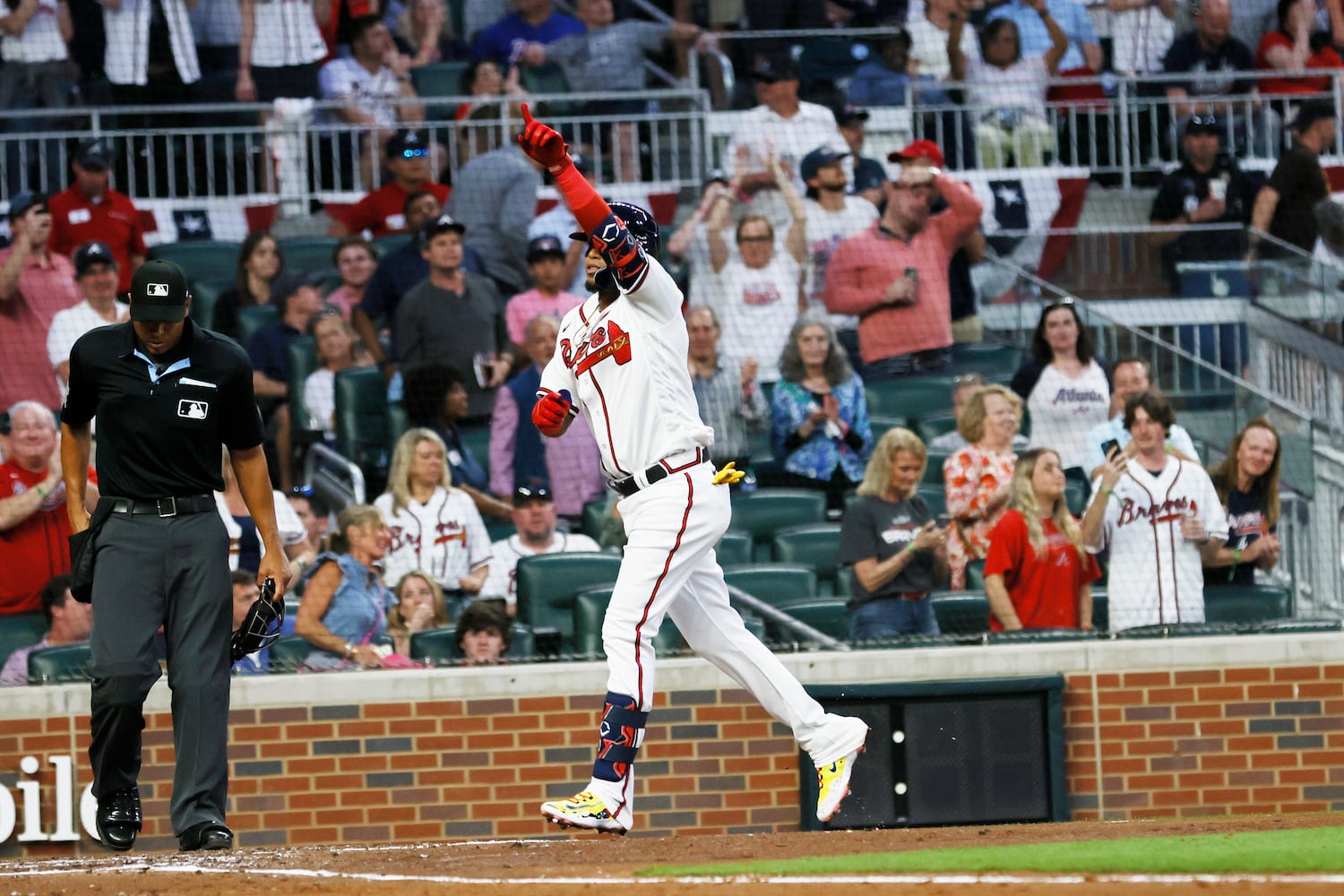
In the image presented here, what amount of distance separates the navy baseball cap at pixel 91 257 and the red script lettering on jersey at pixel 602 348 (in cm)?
466

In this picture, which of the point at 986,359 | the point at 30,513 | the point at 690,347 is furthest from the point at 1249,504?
the point at 30,513

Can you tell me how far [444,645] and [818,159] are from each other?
414 cm

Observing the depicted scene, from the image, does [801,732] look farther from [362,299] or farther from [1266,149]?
[1266,149]

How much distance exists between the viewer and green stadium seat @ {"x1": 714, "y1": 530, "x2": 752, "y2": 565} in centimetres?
832

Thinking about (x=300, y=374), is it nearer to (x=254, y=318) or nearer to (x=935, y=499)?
(x=254, y=318)

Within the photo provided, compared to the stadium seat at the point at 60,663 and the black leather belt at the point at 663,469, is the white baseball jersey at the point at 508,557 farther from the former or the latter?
the black leather belt at the point at 663,469

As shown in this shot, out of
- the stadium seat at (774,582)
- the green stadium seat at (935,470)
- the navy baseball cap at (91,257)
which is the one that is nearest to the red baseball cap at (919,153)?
the green stadium seat at (935,470)

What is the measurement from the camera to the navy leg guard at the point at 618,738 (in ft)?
16.2

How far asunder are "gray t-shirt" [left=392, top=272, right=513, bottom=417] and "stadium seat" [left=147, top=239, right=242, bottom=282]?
5.18 ft

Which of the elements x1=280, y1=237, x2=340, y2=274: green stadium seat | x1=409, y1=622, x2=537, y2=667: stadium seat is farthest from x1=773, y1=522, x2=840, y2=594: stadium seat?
x1=280, y1=237, x2=340, y2=274: green stadium seat

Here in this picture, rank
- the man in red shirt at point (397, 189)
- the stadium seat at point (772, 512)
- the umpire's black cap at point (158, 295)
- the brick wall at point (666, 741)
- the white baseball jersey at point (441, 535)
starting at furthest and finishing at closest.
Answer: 1. the man in red shirt at point (397, 189)
2. the stadium seat at point (772, 512)
3. the white baseball jersey at point (441, 535)
4. the brick wall at point (666, 741)
5. the umpire's black cap at point (158, 295)

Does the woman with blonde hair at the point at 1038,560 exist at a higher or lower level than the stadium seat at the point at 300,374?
lower

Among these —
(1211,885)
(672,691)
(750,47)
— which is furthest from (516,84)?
(1211,885)

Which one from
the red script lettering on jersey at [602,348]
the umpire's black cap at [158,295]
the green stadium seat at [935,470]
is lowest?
the green stadium seat at [935,470]
